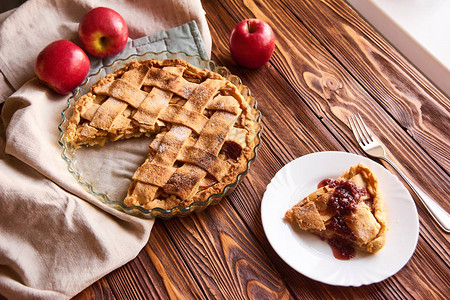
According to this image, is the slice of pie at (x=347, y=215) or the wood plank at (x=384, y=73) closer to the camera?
the slice of pie at (x=347, y=215)

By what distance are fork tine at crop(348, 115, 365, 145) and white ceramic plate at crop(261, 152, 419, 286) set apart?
0.44 feet

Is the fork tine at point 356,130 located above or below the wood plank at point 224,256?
above

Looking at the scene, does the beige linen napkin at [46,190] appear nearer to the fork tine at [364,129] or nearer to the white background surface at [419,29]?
the fork tine at [364,129]

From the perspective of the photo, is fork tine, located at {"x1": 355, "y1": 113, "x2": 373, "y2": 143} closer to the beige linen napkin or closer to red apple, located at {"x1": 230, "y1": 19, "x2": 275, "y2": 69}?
red apple, located at {"x1": 230, "y1": 19, "x2": 275, "y2": 69}

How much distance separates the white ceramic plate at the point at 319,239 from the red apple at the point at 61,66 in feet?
2.71

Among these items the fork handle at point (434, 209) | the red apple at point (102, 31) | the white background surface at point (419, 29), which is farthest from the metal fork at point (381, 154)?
the red apple at point (102, 31)

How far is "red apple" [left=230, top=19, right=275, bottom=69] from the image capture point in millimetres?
1713

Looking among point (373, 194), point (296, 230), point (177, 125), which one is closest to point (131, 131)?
point (177, 125)

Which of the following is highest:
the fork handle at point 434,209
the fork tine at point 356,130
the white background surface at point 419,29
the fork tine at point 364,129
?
the white background surface at point 419,29

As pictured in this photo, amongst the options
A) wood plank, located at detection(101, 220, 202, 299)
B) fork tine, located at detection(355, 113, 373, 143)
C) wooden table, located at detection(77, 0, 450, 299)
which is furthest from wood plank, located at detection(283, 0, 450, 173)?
wood plank, located at detection(101, 220, 202, 299)

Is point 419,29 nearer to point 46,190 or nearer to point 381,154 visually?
point 381,154

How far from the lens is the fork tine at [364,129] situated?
1606mm

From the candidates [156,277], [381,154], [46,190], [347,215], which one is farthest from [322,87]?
[46,190]

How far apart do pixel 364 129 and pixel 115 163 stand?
91cm
